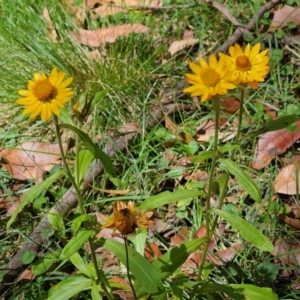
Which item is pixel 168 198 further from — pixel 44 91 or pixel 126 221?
pixel 44 91

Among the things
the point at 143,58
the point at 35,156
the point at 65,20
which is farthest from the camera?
the point at 65,20

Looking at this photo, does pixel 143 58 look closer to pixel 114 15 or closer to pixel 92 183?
pixel 114 15

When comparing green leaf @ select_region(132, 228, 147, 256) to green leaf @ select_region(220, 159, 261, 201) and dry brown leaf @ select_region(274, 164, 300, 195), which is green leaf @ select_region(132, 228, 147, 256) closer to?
green leaf @ select_region(220, 159, 261, 201)

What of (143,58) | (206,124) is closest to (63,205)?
(206,124)

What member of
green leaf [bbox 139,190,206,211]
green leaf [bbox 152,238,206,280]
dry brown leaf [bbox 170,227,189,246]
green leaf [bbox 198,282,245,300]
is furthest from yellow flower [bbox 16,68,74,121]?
dry brown leaf [bbox 170,227,189,246]

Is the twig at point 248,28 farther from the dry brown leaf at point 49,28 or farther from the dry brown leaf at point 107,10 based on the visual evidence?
the dry brown leaf at point 49,28
